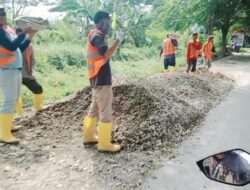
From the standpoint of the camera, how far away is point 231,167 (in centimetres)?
186

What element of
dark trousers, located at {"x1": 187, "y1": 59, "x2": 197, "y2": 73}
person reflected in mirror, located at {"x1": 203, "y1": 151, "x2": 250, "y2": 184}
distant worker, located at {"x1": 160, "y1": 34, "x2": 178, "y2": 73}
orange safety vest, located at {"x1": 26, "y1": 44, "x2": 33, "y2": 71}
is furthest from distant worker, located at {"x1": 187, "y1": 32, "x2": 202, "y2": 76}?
person reflected in mirror, located at {"x1": 203, "y1": 151, "x2": 250, "y2": 184}

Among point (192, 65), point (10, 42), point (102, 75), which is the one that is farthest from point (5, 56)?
point (192, 65)

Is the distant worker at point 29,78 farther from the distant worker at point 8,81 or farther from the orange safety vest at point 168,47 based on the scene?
the orange safety vest at point 168,47

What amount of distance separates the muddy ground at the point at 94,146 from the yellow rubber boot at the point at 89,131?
14 cm

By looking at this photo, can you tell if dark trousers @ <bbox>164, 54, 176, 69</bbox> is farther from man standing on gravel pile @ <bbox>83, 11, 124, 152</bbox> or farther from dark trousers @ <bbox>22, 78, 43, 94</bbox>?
man standing on gravel pile @ <bbox>83, 11, 124, 152</bbox>

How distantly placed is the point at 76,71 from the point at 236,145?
397 inches

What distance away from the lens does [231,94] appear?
35.2ft

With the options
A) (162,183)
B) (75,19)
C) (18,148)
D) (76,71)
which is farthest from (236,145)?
(75,19)

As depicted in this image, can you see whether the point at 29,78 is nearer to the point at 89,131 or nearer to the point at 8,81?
the point at 8,81

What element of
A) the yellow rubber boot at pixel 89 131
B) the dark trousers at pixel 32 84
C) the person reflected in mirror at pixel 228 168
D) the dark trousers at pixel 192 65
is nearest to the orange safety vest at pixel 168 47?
the dark trousers at pixel 192 65

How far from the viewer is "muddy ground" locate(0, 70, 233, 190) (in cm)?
466

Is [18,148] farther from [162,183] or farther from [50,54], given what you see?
[50,54]

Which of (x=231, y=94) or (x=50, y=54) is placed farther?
(x=50, y=54)

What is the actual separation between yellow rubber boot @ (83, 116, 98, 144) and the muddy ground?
0.14 m
